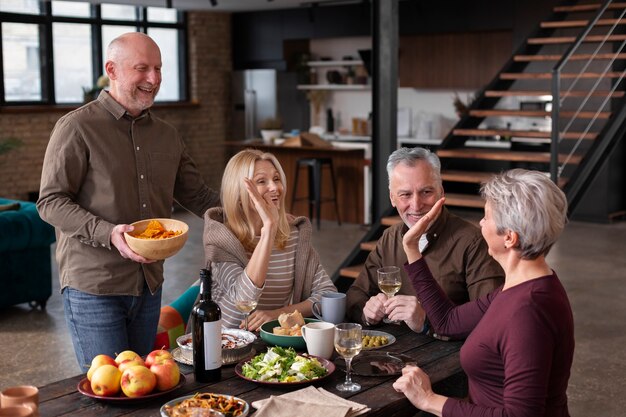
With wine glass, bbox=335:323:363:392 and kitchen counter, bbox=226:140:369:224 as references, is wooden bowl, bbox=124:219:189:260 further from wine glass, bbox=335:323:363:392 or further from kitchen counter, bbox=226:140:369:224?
kitchen counter, bbox=226:140:369:224

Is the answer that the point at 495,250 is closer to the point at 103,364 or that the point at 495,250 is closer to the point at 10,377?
the point at 103,364

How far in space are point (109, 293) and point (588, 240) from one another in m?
7.22

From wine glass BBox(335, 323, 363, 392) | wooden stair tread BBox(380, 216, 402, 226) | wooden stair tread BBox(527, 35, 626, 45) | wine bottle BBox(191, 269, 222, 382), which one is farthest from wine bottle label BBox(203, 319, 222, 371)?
wooden stair tread BBox(527, 35, 626, 45)

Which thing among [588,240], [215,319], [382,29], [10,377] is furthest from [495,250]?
[588,240]

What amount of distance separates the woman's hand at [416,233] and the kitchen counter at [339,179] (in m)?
7.49

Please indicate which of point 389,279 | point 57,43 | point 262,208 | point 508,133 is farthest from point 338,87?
point 389,279

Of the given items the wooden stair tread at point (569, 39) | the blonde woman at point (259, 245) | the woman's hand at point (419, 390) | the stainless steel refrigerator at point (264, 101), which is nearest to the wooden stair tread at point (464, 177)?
the wooden stair tread at point (569, 39)

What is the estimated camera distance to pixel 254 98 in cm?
1290

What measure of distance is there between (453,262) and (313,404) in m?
1.06

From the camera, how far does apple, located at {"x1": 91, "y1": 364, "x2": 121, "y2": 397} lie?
2285 millimetres

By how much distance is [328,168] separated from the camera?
10.6m

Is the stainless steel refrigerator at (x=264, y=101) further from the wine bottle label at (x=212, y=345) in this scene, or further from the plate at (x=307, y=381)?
the wine bottle label at (x=212, y=345)

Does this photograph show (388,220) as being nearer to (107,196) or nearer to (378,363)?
(107,196)

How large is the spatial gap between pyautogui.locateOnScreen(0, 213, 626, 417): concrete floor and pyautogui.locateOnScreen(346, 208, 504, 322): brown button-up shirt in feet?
5.91
